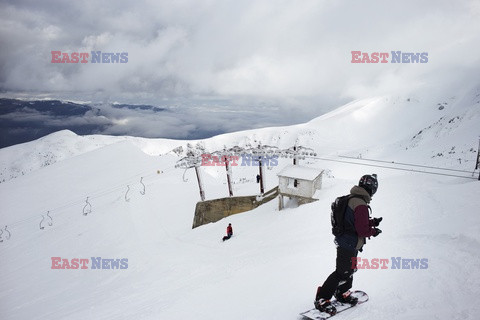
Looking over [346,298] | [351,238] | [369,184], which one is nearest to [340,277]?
[346,298]

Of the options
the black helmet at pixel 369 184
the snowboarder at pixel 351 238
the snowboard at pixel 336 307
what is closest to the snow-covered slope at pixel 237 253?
the snowboard at pixel 336 307

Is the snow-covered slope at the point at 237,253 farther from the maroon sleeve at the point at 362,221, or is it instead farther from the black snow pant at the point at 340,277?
the maroon sleeve at the point at 362,221

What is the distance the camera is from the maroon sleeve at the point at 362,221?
17.5 ft

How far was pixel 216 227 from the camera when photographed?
92.9 ft

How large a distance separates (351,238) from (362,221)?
598 millimetres

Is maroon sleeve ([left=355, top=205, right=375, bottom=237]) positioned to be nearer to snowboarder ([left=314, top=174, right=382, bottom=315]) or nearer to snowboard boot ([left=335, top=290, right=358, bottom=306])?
snowboarder ([left=314, top=174, right=382, bottom=315])

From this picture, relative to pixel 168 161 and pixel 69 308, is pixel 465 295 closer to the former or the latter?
pixel 69 308

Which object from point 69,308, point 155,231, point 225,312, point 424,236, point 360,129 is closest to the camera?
point 225,312

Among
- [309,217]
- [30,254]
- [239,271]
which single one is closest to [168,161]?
[30,254]

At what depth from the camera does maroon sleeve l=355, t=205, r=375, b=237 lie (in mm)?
5320

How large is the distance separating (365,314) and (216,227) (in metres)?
23.4

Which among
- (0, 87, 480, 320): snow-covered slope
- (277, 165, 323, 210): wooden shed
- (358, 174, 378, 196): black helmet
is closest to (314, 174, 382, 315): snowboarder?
(358, 174, 378, 196): black helmet

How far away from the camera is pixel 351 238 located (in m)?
5.71

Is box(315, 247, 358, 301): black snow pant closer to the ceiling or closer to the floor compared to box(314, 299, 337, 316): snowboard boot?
closer to the ceiling
